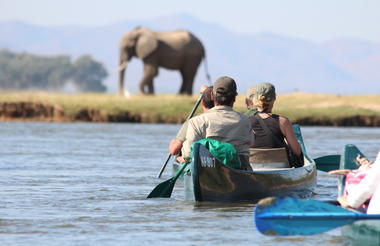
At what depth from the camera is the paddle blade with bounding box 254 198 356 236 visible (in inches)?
317

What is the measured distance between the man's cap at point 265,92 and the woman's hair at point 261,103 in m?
0.02

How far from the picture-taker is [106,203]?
1284 cm

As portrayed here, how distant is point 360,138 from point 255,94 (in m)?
16.7

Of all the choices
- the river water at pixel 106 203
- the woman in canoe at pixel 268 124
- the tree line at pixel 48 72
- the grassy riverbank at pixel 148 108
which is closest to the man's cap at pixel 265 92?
the woman in canoe at pixel 268 124

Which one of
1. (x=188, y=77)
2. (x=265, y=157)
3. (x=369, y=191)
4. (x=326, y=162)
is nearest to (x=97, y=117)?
(x=188, y=77)

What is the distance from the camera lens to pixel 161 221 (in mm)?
11094

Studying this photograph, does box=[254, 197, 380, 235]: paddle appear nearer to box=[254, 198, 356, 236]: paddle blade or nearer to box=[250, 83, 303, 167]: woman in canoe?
box=[254, 198, 356, 236]: paddle blade

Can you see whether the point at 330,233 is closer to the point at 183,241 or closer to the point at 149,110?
the point at 183,241

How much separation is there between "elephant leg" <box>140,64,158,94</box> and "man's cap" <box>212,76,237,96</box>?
110ft

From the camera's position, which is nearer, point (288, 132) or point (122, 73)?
point (288, 132)

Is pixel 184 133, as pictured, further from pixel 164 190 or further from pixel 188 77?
pixel 188 77

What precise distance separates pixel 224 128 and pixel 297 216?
3649 mm

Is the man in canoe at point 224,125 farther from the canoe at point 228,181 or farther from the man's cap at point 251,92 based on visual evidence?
the man's cap at point 251,92

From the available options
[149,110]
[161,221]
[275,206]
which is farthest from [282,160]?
[149,110]
